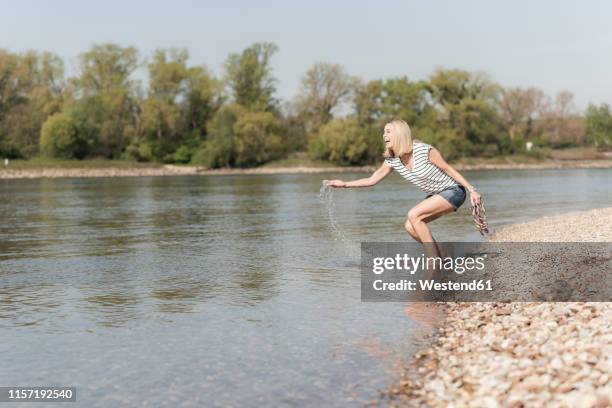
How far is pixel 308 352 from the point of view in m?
8.35

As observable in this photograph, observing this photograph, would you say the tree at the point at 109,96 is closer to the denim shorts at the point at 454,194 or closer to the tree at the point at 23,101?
the tree at the point at 23,101

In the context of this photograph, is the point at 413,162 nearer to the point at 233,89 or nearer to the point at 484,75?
the point at 233,89

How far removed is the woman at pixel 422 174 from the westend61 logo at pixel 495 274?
72 cm

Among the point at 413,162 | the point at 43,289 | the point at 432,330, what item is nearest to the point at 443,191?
the point at 413,162

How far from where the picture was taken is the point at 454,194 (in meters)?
10.8

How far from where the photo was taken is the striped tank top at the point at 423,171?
10.4 metres

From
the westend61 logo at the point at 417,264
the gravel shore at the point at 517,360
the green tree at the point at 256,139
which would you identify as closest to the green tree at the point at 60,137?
the green tree at the point at 256,139

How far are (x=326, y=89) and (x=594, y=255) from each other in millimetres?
106899

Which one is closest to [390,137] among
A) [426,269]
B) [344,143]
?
[426,269]

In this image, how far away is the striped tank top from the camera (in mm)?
10438

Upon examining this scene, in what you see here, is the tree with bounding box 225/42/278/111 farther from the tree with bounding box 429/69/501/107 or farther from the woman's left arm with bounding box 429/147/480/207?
the woman's left arm with bounding box 429/147/480/207

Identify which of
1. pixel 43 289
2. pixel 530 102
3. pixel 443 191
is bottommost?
pixel 43 289

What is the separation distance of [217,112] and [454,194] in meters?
108

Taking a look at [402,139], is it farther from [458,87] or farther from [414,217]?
[458,87]
